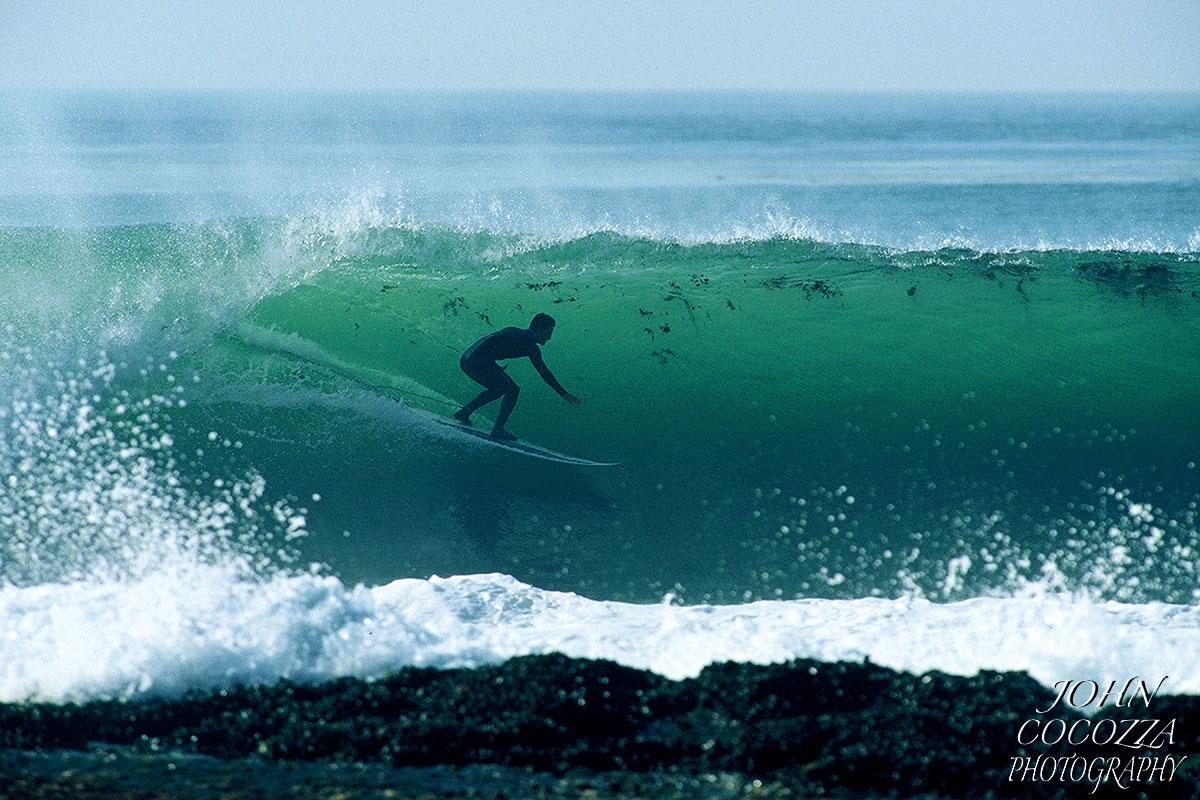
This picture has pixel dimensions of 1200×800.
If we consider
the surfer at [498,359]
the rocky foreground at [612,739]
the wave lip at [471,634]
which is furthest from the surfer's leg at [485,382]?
the rocky foreground at [612,739]

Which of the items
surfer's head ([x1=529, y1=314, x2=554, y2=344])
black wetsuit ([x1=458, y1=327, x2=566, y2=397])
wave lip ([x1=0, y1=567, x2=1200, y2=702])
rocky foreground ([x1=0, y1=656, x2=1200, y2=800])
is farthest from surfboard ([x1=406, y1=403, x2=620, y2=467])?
rocky foreground ([x1=0, y1=656, x2=1200, y2=800])

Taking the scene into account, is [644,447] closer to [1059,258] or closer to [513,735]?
[513,735]

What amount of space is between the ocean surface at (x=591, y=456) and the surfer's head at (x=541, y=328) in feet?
2.31

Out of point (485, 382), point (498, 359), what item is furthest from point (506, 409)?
point (498, 359)

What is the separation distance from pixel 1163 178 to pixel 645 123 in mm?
48801

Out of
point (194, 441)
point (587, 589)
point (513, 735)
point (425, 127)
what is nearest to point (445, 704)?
point (513, 735)

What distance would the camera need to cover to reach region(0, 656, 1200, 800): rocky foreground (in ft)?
12.5

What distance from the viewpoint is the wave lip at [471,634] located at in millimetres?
4578

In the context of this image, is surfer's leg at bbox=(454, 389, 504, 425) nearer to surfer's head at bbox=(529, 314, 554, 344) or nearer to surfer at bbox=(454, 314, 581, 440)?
surfer at bbox=(454, 314, 581, 440)

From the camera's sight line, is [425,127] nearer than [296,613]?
No

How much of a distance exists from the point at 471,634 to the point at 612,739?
1.20 meters

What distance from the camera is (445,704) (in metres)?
4.29

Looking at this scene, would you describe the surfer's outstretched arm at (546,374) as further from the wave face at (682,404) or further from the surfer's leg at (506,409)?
the wave face at (682,404)

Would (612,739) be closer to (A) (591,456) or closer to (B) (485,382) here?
(A) (591,456)
